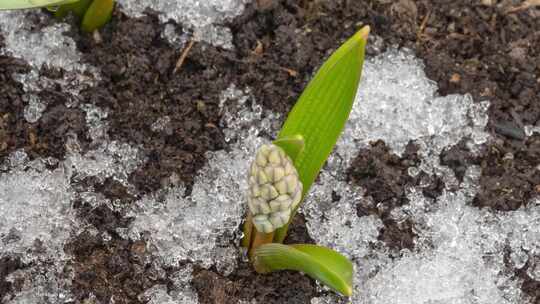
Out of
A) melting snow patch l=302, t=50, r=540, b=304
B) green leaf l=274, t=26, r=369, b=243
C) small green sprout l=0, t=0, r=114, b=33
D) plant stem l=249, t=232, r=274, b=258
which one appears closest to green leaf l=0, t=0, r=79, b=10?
small green sprout l=0, t=0, r=114, b=33

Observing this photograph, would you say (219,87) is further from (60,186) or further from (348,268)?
(348,268)

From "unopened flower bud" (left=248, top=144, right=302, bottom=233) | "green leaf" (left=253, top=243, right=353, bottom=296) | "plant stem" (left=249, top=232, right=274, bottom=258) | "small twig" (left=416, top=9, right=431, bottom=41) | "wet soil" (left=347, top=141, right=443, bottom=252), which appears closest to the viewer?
"unopened flower bud" (left=248, top=144, right=302, bottom=233)

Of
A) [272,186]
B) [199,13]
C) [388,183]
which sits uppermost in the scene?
[272,186]

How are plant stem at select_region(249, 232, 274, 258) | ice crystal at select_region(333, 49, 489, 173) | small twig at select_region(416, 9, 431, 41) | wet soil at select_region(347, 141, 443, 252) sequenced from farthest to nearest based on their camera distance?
small twig at select_region(416, 9, 431, 41) < ice crystal at select_region(333, 49, 489, 173) < wet soil at select_region(347, 141, 443, 252) < plant stem at select_region(249, 232, 274, 258)

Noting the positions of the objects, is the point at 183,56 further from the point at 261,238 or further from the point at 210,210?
the point at 261,238

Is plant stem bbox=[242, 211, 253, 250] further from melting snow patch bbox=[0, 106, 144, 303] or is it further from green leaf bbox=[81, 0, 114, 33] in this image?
green leaf bbox=[81, 0, 114, 33]

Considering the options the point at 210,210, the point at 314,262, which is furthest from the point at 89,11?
the point at 314,262

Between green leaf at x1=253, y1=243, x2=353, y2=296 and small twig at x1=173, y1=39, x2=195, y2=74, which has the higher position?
small twig at x1=173, y1=39, x2=195, y2=74
